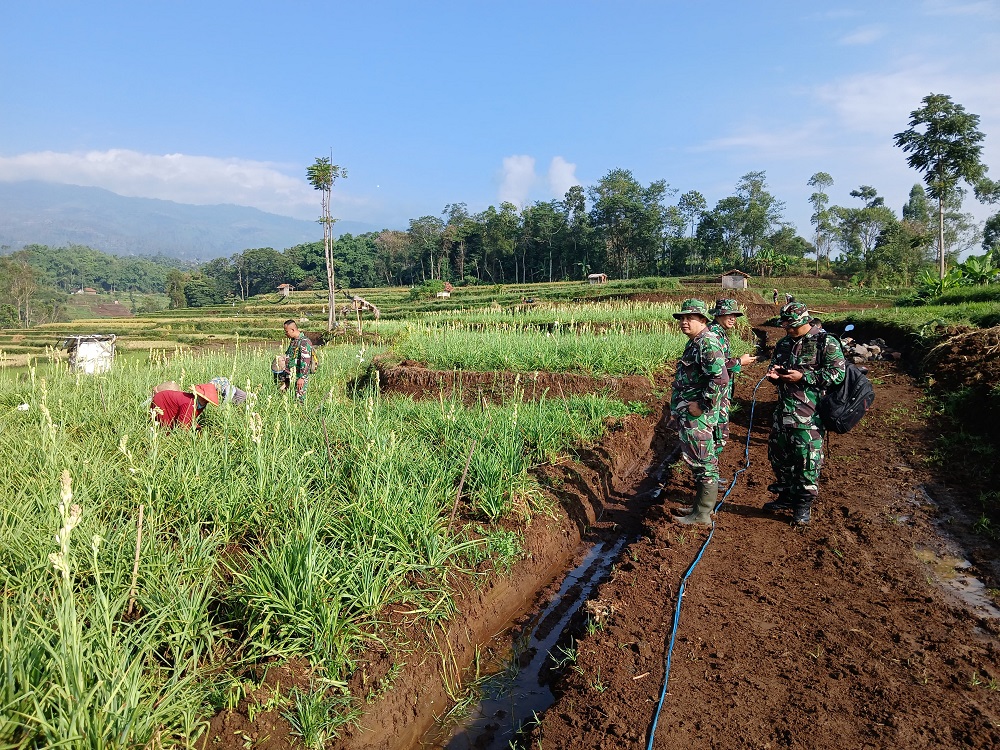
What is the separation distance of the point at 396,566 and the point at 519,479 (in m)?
1.65

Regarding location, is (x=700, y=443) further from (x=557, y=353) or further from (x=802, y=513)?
(x=557, y=353)

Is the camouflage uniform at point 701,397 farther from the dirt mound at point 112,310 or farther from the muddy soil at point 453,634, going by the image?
the dirt mound at point 112,310

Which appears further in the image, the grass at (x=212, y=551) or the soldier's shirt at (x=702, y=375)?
the soldier's shirt at (x=702, y=375)

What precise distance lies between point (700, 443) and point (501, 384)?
5.48 m

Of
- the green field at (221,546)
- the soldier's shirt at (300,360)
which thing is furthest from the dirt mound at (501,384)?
the green field at (221,546)

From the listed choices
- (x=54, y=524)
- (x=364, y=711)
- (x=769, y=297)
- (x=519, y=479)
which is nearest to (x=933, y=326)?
A: (x=519, y=479)

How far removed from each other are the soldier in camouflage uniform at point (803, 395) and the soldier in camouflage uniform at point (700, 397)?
0.55 m

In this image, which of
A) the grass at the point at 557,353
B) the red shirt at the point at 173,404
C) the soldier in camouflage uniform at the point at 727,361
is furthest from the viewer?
the grass at the point at 557,353

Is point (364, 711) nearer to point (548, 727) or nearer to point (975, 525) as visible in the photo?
point (548, 727)

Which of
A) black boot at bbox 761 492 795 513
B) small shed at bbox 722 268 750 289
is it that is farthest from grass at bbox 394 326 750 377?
small shed at bbox 722 268 750 289

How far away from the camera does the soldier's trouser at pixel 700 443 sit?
4.91m

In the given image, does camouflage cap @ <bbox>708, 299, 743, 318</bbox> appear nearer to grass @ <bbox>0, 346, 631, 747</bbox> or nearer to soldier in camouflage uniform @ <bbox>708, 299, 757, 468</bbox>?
soldier in camouflage uniform @ <bbox>708, 299, 757, 468</bbox>

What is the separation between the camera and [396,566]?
3.57 m

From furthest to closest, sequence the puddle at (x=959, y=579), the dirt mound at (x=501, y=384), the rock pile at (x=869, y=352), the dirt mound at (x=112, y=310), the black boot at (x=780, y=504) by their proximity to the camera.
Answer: the dirt mound at (x=112, y=310)
the rock pile at (x=869, y=352)
the dirt mound at (x=501, y=384)
the black boot at (x=780, y=504)
the puddle at (x=959, y=579)
